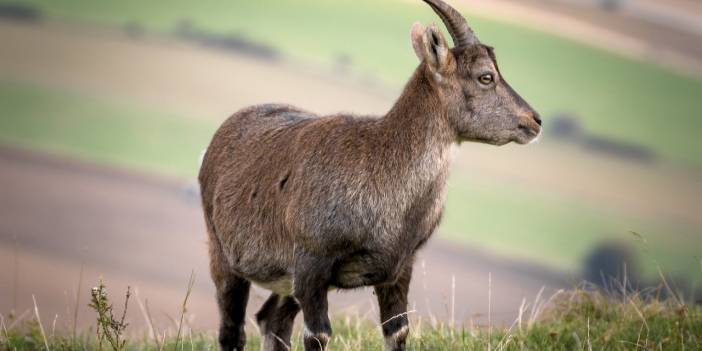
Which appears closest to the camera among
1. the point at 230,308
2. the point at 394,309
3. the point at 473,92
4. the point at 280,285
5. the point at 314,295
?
the point at 314,295

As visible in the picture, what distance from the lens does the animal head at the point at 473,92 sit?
8.79 meters

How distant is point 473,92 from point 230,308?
2.97m

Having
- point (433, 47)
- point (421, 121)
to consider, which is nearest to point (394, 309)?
point (421, 121)

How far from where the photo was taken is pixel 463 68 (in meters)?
8.81

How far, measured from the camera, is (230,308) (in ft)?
33.7

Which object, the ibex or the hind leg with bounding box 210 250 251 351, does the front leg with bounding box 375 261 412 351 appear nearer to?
the ibex

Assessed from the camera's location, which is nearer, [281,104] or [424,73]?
[424,73]

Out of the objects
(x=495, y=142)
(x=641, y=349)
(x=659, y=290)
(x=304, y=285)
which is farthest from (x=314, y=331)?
(x=659, y=290)

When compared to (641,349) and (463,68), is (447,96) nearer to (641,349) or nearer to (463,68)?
(463,68)

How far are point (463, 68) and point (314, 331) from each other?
2204 millimetres

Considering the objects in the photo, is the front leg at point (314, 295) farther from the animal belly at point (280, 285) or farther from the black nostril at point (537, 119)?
the black nostril at point (537, 119)

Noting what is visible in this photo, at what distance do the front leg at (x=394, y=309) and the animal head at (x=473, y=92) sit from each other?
123 centimetres

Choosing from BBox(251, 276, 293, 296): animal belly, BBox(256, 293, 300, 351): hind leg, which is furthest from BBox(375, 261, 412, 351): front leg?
BBox(256, 293, 300, 351): hind leg

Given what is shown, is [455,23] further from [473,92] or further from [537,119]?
[537,119]
